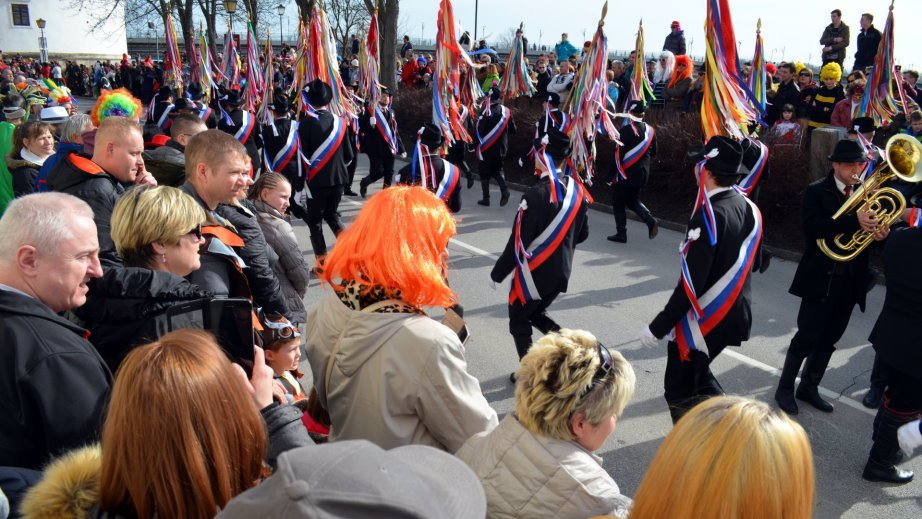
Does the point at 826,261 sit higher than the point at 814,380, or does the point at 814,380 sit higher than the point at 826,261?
the point at 826,261

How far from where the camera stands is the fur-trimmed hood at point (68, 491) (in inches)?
59.7

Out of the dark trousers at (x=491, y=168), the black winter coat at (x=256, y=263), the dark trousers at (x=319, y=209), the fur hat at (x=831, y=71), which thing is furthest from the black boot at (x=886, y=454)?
the fur hat at (x=831, y=71)

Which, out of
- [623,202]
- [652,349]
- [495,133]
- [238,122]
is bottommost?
[652,349]

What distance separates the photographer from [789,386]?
482cm

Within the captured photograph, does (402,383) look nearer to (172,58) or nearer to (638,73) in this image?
(638,73)

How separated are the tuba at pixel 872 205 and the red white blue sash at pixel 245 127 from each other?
7.68 meters

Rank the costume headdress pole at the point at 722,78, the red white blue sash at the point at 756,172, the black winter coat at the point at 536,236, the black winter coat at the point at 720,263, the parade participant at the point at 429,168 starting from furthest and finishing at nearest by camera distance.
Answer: the red white blue sash at the point at 756,172 < the parade participant at the point at 429,168 < the costume headdress pole at the point at 722,78 < the black winter coat at the point at 536,236 < the black winter coat at the point at 720,263

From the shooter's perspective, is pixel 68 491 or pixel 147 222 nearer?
pixel 68 491

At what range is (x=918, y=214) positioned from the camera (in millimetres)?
4594

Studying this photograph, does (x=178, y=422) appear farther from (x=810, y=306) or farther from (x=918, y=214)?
(x=918, y=214)

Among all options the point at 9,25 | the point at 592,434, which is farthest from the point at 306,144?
the point at 9,25

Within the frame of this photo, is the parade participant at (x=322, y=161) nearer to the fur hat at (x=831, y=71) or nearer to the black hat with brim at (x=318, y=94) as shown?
the black hat with brim at (x=318, y=94)

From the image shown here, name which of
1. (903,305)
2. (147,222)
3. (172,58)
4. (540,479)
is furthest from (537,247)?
(172,58)

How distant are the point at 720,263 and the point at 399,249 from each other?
7.81 feet
